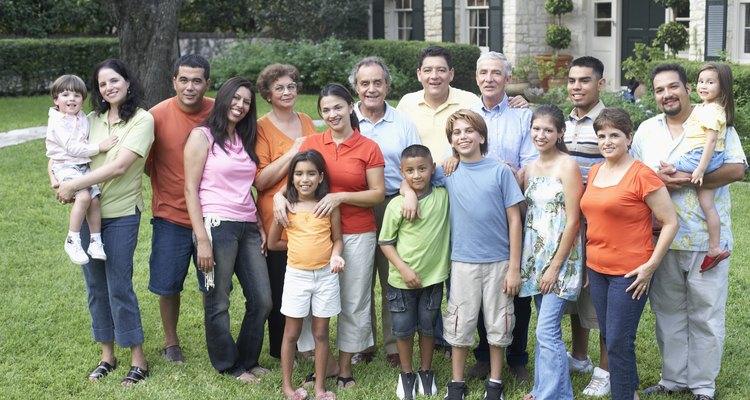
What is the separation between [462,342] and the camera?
14.4ft

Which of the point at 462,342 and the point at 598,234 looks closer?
the point at 598,234

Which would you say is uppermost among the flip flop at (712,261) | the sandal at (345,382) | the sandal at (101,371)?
the flip flop at (712,261)

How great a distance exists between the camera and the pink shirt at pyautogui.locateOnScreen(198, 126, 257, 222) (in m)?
4.52

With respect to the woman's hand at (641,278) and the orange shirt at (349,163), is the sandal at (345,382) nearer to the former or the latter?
the orange shirt at (349,163)

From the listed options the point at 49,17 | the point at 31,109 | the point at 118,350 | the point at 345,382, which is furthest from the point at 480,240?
the point at 49,17

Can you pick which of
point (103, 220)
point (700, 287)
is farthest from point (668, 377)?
point (103, 220)

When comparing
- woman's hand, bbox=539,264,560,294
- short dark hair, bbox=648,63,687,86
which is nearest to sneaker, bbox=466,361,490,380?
woman's hand, bbox=539,264,560,294

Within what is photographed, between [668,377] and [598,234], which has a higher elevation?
[598,234]

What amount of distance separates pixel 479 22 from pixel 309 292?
1372 centimetres

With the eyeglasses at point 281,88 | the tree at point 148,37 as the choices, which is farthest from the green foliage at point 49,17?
the eyeglasses at point 281,88

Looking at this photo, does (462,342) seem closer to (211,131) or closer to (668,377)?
(668,377)

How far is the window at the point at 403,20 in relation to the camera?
61.8 ft

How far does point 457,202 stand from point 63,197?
6.45 ft

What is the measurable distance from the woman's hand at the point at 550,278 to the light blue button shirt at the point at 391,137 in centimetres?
98
